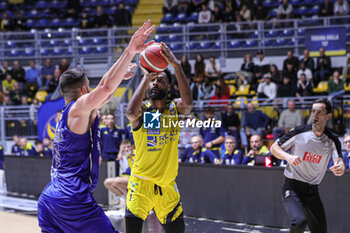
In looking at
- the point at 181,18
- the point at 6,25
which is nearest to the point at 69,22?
the point at 6,25

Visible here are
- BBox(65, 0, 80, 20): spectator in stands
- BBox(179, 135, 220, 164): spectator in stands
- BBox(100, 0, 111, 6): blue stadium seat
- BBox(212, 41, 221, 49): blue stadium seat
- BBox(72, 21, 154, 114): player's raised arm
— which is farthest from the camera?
BBox(65, 0, 80, 20): spectator in stands

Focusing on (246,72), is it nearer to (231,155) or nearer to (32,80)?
(231,155)

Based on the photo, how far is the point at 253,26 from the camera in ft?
58.1

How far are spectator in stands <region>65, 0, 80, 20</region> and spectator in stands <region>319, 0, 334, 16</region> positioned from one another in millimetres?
9350

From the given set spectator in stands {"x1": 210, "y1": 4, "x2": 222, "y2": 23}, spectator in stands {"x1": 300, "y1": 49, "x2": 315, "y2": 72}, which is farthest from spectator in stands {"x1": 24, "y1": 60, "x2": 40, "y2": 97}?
spectator in stands {"x1": 300, "y1": 49, "x2": 315, "y2": 72}

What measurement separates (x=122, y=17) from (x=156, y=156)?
14737 mm

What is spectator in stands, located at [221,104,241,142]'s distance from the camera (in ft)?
39.3

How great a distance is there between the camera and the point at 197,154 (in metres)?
10.7

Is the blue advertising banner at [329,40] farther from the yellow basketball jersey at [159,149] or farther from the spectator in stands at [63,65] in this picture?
the yellow basketball jersey at [159,149]

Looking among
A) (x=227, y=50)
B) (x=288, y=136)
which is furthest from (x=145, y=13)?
(x=288, y=136)

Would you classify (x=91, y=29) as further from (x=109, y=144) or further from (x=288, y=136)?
(x=288, y=136)

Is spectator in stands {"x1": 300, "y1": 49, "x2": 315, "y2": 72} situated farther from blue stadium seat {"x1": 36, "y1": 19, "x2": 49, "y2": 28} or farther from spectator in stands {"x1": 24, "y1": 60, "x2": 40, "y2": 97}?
blue stadium seat {"x1": 36, "y1": 19, "x2": 49, "y2": 28}

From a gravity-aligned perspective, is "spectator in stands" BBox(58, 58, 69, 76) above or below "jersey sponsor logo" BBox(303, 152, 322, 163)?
above

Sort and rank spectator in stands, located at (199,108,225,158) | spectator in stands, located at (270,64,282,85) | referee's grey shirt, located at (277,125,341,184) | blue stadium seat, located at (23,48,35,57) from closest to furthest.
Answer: referee's grey shirt, located at (277,125,341,184) < spectator in stands, located at (199,108,225,158) < spectator in stands, located at (270,64,282,85) < blue stadium seat, located at (23,48,35,57)
